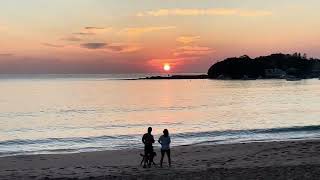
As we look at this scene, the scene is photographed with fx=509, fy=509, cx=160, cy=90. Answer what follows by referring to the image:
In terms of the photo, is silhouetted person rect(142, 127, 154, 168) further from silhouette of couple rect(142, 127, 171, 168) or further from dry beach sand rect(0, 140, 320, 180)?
dry beach sand rect(0, 140, 320, 180)

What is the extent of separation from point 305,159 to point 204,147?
7587 millimetres

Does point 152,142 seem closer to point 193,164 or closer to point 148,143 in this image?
point 148,143

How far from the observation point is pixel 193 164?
22.1 metres

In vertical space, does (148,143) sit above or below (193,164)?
above

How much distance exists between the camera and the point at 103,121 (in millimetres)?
55125

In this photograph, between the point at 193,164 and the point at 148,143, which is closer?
the point at 148,143

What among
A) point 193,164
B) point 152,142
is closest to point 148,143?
point 152,142

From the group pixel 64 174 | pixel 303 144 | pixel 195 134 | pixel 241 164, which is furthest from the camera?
pixel 195 134

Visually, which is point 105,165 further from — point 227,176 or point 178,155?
point 227,176

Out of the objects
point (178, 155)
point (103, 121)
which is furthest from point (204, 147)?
point (103, 121)

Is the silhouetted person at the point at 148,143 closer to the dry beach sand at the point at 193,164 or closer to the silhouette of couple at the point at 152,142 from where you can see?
the silhouette of couple at the point at 152,142

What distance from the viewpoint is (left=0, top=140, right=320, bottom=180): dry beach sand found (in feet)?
60.0

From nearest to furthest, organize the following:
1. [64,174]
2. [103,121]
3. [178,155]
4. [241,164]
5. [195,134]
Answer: [64,174] < [241,164] < [178,155] < [195,134] < [103,121]

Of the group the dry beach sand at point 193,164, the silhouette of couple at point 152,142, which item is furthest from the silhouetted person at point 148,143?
the dry beach sand at point 193,164
